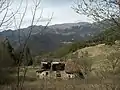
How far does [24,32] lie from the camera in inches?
184

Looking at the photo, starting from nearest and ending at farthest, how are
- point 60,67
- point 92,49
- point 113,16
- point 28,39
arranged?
point 28,39, point 113,16, point 60,67, point 92,49

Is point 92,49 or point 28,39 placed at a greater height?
point 28,39

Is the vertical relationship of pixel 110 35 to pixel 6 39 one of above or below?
below

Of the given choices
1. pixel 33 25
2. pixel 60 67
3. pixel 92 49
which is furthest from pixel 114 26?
pixel 92 49

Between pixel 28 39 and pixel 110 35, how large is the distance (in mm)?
3520

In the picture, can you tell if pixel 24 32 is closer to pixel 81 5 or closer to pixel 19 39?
pixel 19 39

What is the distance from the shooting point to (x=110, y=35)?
736 centimetres

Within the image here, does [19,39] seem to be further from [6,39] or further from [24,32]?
[6,39]

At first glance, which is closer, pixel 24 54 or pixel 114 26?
pixel 24 54

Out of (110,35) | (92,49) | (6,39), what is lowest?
(92,49)

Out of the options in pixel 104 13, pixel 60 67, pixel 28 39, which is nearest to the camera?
pixel 28 39

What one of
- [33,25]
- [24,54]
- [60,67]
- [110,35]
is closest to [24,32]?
[33,25]

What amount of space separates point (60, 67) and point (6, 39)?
133 feet

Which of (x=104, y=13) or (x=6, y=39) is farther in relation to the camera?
(x=104, y=13)
